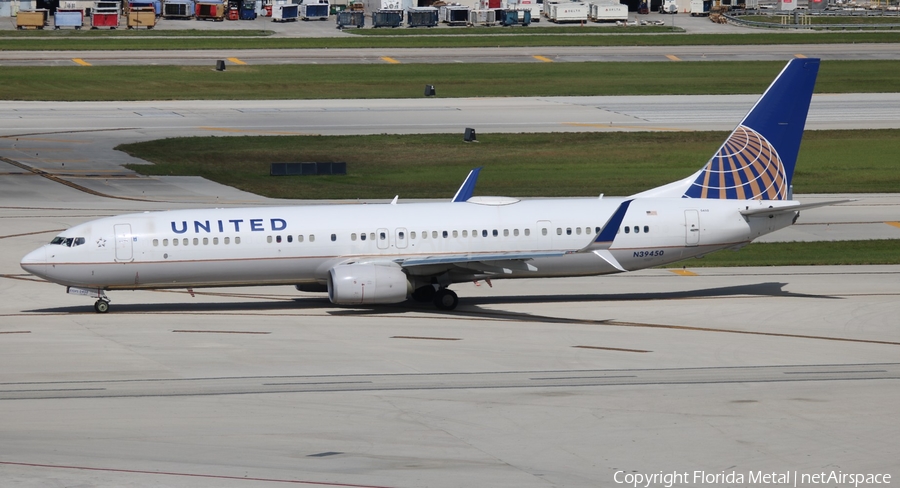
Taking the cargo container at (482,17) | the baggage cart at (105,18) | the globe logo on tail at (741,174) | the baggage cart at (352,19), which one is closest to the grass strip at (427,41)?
the baggage cart at (105,18)

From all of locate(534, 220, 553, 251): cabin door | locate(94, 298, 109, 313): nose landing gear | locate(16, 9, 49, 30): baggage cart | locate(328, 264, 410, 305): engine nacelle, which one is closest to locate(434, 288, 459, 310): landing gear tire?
Result: locate(328, 264, 410, 305): engine nacelle

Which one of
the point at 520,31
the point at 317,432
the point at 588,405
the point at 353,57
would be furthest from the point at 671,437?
the point at 520,31

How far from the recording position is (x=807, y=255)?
51500mm

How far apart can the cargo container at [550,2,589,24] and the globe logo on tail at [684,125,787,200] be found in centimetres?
12145

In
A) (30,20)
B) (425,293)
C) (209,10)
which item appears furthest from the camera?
(209,10)

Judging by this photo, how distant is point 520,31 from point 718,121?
65.7 metres

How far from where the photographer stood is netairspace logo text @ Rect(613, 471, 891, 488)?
2331cm

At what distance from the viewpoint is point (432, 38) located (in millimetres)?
140125

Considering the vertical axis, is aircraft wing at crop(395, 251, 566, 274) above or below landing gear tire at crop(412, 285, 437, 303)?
above

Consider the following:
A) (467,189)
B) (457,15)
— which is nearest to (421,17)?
(457,15)

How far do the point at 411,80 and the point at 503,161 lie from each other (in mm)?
37258

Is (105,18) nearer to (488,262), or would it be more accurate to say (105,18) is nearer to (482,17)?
(482,17)

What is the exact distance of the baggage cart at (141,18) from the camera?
147 metres

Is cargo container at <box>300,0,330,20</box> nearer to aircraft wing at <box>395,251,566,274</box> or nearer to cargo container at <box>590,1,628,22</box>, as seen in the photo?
cargo container at <box>590,1,628,22</box>
